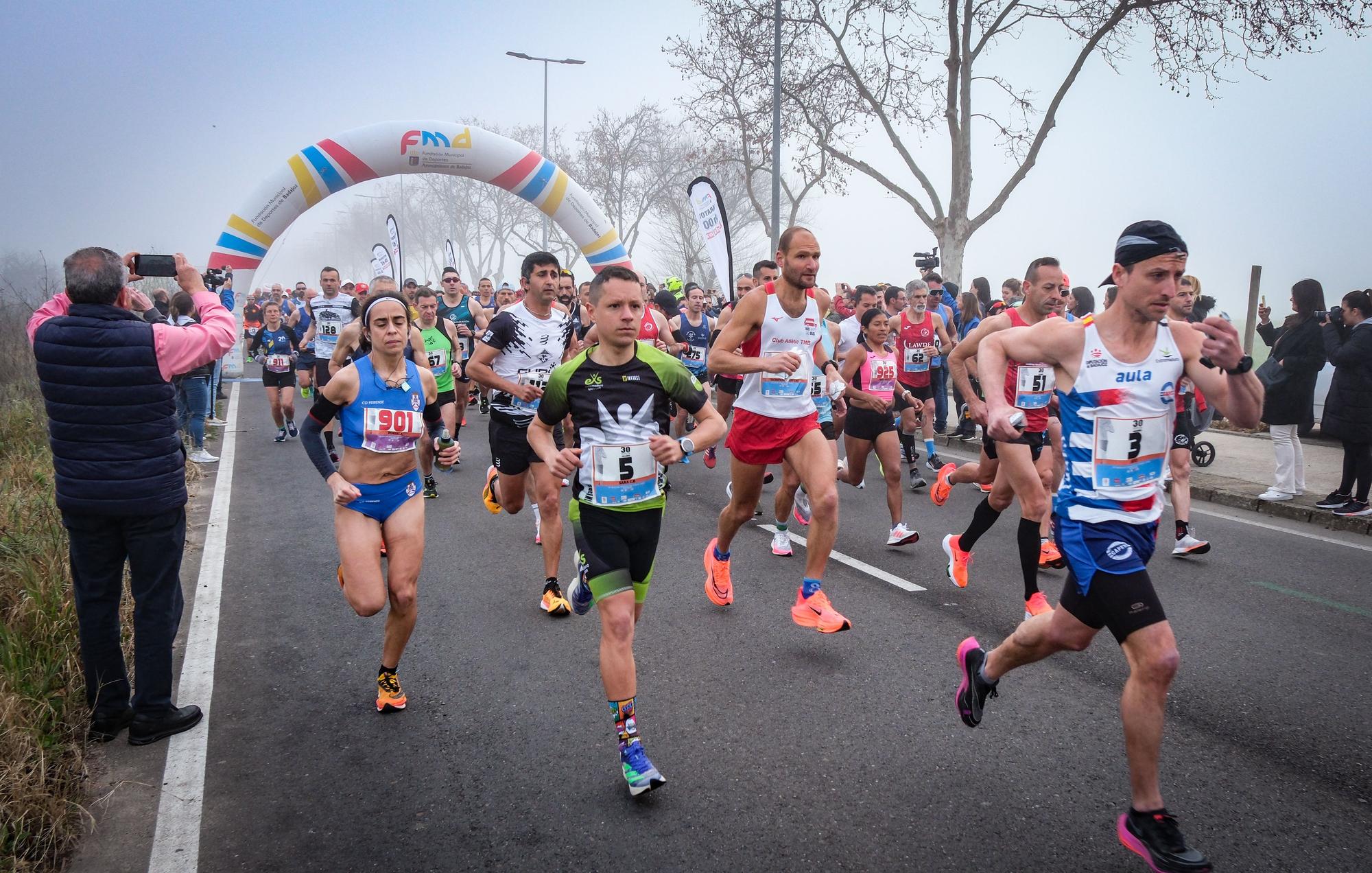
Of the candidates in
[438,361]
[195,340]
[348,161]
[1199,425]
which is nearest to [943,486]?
[1199,425]

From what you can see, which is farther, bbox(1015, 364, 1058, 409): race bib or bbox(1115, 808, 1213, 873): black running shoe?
bbox(1015, 364, 1058, 409): race bib

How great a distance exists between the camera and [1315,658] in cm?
471

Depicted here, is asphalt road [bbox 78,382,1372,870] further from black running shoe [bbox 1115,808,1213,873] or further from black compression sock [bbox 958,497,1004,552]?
black compression sock [bbox 958,497,1004,552]

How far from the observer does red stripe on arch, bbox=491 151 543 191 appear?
16.2m

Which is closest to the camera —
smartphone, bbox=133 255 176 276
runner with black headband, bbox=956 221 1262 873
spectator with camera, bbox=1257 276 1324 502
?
runner with black headband, bbox=956 221 1262 873

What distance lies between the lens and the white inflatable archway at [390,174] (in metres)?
14.6

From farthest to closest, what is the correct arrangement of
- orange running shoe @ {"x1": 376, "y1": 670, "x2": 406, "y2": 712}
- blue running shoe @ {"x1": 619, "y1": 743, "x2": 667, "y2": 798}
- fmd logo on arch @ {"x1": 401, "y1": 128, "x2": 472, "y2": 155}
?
fmd logo on arch @ {"x1": 401, "y1": 128, "x2": 472, "y2": 155}
orange running shoe @ {"x1": 376, "y1": 670, "x2": 406, "y2": 712}
blue running shoe @ {"x1": 619, "y1": 743, "x2": 667, "y2": 798}

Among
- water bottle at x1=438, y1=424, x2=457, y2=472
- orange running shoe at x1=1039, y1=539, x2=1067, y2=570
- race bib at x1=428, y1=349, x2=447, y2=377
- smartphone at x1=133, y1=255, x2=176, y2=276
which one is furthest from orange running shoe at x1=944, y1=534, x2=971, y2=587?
race bib at x1=428, y1=349, x2=447, y2=377

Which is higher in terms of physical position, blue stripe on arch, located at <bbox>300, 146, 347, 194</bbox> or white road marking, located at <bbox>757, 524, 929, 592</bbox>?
blue stripe on arch, located at <bbox>300, 146, 347, 194</bbox>

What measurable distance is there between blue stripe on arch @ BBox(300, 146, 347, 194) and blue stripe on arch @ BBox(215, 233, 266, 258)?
1599 millimetres

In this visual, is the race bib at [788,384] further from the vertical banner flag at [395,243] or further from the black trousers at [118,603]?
the vertical banner flag at [395,243]

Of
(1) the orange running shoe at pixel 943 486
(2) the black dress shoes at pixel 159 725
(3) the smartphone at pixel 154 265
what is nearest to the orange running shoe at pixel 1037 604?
(1) the orange running shoe at pixel 943 486

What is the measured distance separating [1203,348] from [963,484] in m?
7.19

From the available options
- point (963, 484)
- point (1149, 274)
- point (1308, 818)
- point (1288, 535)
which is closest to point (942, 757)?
point (1308, 818)
